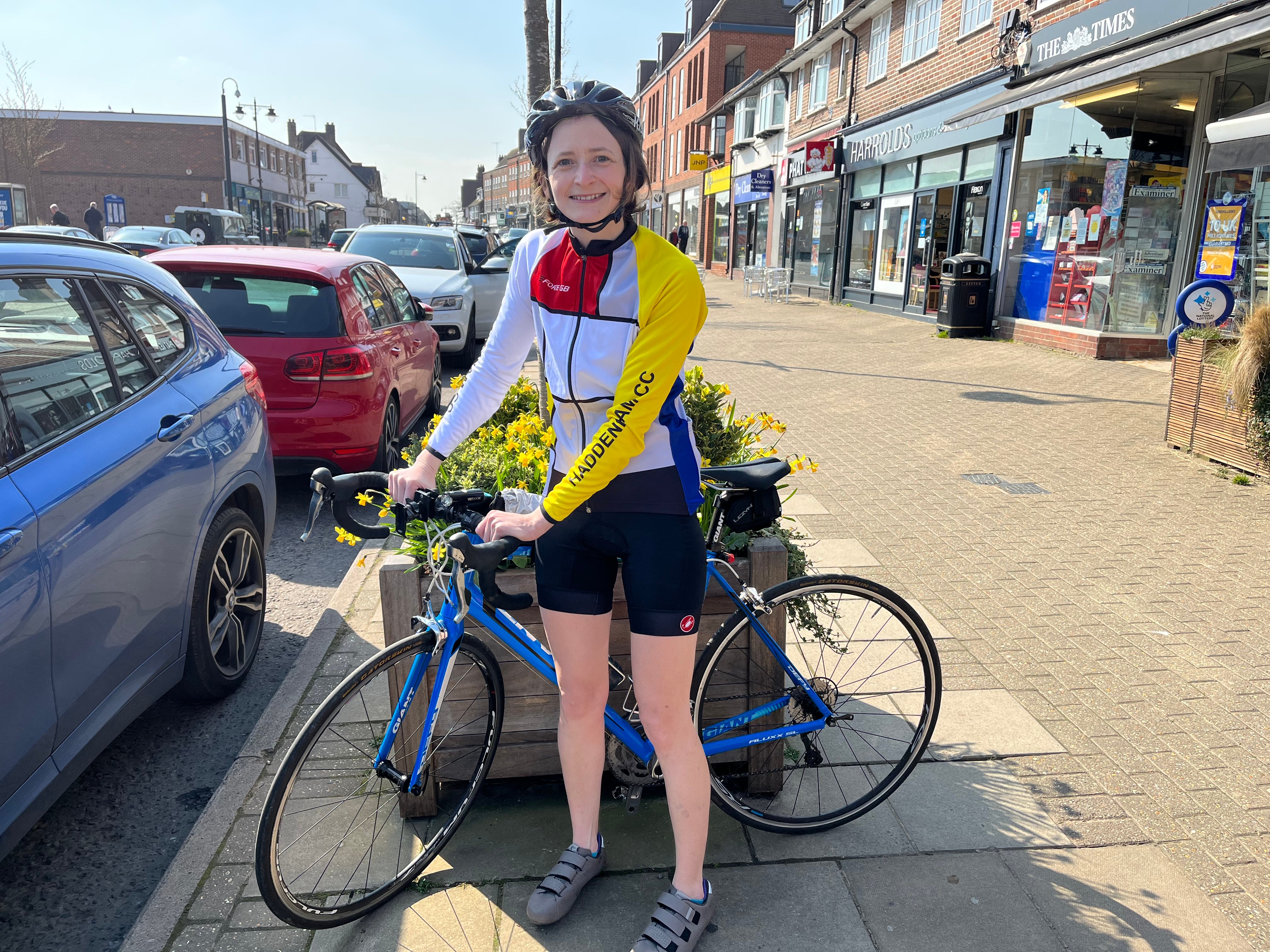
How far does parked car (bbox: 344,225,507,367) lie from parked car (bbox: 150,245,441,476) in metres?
4.94

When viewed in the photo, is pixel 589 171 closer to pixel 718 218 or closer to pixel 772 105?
pixel 772 105

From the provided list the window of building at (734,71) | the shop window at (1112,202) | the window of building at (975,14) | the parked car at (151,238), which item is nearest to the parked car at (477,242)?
the parked car at (151,238)

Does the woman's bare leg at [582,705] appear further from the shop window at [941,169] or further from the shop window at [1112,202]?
the shop window at [941,169]

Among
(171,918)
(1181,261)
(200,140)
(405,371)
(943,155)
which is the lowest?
(171,918)

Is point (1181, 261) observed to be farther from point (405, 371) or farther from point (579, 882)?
point (579, 882)

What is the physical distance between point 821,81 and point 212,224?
82.2ft

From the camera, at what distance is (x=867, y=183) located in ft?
69.8

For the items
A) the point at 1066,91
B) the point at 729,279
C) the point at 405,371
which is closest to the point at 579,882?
the point at 405,371

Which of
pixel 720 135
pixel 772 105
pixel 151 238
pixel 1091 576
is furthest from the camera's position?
pixel 720 135

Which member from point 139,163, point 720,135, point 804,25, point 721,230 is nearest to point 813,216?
point 804,25

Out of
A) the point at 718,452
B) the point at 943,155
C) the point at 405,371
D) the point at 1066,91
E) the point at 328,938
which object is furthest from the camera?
the point at 943,155

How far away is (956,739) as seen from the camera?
3410 mm

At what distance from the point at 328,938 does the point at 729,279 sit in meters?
35.0

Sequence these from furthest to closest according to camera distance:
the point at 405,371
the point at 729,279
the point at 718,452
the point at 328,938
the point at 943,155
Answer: the point at 729,279
the point at 943,155
the point at 405,371
the point at 718,452
the point at 328,938
